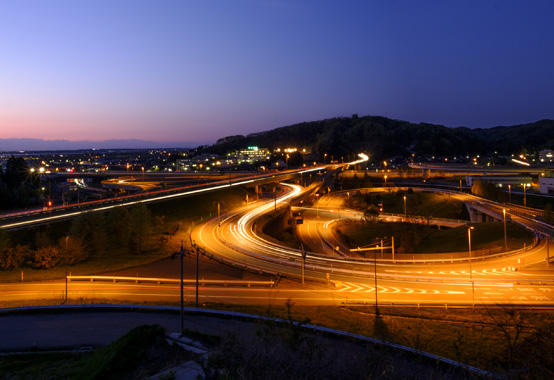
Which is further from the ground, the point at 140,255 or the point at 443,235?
the point at 140,255

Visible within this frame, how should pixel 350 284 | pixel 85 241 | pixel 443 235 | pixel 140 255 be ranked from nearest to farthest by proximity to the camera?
pixel 350 284 → pixel 85 241 → pixel 140 255 → pixel 443 235

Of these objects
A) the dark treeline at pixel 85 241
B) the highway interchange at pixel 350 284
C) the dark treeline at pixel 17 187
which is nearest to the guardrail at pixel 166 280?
the highway interchange at pixel 350 284

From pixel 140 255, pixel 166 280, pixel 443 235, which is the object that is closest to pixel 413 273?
pixel 166 280

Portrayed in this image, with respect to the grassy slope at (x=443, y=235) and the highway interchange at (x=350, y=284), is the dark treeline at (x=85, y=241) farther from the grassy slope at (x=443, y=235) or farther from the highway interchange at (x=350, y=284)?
the grassy slope at (x=443, y=235)

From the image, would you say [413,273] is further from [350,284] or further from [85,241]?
[85,241]

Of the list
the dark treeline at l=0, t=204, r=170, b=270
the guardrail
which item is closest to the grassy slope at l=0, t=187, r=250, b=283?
the dark treeline at l=0, t=204, r=170, b=270

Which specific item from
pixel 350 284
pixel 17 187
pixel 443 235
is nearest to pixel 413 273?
pixel 350 284

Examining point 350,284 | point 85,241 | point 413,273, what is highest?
point 85,241

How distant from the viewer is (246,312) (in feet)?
49.9

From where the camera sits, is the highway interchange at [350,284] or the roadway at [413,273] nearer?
the highway interchange at [350,284]

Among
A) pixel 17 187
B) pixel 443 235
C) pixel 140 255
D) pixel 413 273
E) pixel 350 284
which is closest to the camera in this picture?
pixel 350 284

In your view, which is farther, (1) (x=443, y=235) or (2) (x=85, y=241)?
(1) (x=443, y=235)

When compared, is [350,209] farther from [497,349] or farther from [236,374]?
[236,374]

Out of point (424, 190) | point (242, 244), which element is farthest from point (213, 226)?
point (424, 190)
